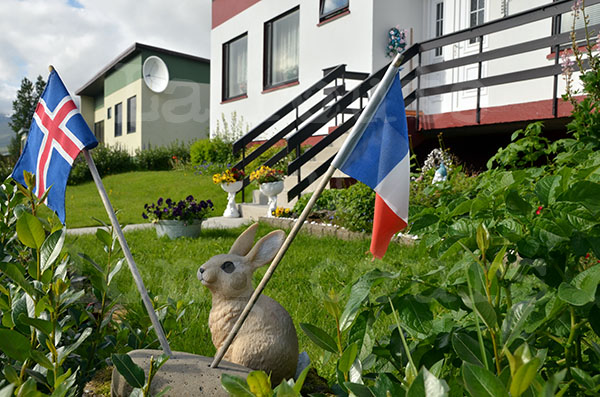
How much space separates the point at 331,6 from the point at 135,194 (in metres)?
6.49

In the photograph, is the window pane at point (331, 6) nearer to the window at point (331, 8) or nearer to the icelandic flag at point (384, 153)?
the window at point (331, 8)

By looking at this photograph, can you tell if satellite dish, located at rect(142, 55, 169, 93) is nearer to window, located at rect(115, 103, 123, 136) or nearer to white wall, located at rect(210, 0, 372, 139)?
window, located at rect(115, 103, 123, 136)

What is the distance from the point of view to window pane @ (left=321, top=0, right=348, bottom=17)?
408 inches

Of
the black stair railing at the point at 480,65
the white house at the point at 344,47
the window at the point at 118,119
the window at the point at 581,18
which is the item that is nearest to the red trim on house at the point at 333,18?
the white house at the point at 344,47

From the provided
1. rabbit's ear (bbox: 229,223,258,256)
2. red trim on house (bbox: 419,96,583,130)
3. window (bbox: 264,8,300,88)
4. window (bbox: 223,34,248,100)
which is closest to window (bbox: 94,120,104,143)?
window (bbox: 223,34,248,100)

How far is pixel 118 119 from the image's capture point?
2472 centimetres

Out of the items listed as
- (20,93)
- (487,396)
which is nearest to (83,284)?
(487,396)

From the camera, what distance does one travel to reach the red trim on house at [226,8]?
45.3 feet

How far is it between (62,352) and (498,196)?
4.08 feet

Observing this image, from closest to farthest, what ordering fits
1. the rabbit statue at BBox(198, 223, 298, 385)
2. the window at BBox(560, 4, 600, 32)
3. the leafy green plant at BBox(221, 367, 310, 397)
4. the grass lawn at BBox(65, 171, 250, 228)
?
the leafy green plant at BBox(221, 367, 310, 397)
the rabbit statue at BBox(198, 223, 298, 385)
the window at BBox(560, 4, 600, 32)
the grass lawn at BBox(65, 171, 250, 228)

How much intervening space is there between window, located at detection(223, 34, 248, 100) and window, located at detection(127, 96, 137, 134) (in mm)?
8612

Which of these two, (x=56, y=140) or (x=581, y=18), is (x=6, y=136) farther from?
(x=56, y=140)

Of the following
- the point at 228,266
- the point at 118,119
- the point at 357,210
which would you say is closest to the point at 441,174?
the point at 357,210

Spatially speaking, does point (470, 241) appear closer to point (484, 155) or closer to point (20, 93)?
point (484, 155)
